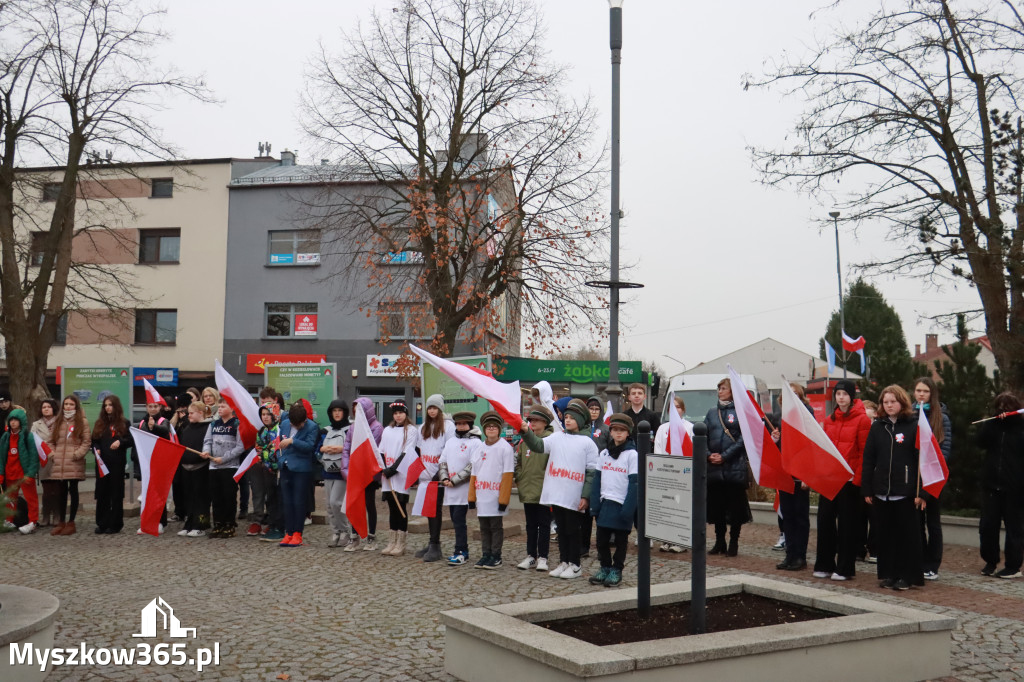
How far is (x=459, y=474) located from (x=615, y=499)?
211 centimetres

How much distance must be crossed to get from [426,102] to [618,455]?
54.7ft

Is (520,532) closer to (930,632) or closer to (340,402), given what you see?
(340,402)

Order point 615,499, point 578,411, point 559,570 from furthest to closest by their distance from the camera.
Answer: point 578,411, point 559,570, point 615,499

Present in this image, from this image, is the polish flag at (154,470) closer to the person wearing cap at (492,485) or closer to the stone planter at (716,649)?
the person wearing cap at (492,485)

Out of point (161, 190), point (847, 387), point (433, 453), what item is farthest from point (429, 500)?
point (161, 190)

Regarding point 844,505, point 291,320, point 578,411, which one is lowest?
point 844,505

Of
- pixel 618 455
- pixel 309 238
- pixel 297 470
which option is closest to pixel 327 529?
pixel 297 470

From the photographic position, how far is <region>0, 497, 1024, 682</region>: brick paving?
20.6 feet

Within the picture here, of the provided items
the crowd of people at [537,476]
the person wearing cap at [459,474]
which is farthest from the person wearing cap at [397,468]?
the person wearing cap at [459,474]

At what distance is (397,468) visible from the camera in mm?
11523

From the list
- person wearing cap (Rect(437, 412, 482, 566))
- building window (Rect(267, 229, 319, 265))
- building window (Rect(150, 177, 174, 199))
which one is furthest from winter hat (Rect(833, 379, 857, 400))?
building window (Rect(150, 177, 174, 199))

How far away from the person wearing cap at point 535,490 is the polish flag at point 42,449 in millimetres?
7211

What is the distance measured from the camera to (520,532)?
1351 centimetres

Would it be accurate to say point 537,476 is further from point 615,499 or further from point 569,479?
point 615,499
